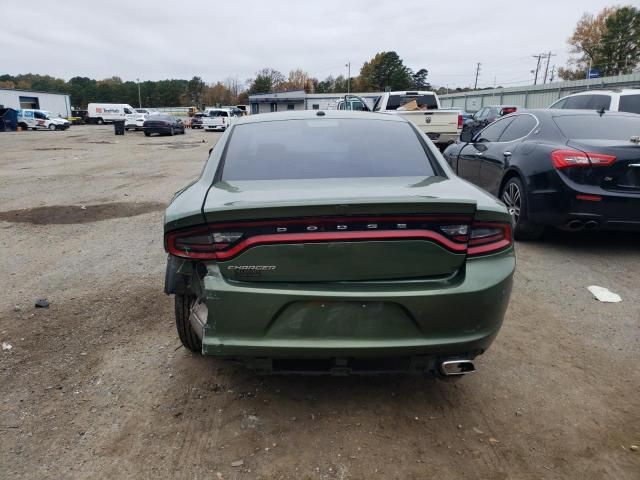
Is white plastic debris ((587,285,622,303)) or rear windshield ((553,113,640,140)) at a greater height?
rear windshield ((553,113,640,140))

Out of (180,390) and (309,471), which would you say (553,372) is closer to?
(309,471)

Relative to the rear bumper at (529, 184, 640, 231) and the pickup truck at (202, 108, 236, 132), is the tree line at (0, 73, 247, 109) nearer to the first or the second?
the pickup truck at (202, 108, 236, 132)

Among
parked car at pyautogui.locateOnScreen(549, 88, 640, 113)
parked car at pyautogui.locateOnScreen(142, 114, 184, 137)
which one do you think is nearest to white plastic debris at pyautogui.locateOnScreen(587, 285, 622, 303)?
parked car at pyautogui.locateOnScreen(549, 88, 640, 113)

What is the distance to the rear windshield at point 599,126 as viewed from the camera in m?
5.50

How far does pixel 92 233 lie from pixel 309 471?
5456 millimetres

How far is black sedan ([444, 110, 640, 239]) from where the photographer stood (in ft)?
16.9

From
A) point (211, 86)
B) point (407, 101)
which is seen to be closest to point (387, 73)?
point (211, 86)

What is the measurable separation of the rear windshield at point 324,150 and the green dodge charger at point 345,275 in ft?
1.72

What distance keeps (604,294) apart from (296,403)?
313cm

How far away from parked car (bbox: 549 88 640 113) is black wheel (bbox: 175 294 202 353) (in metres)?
8.99

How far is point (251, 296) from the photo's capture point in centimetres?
235

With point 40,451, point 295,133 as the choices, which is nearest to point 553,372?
point 295,133

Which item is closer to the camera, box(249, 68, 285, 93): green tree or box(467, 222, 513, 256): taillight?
box(467, 222, 513, 256): taillight

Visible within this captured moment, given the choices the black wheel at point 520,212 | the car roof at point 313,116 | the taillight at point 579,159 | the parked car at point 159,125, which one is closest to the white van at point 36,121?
the parked car at point 159,125
